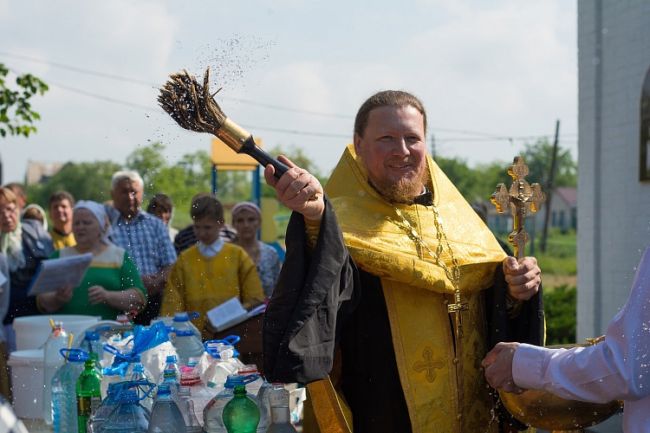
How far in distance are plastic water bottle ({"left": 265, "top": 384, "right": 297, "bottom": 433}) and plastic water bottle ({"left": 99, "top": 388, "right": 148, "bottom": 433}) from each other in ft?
1.27

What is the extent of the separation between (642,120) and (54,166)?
256 ft

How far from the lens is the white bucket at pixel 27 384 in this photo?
3359 mm

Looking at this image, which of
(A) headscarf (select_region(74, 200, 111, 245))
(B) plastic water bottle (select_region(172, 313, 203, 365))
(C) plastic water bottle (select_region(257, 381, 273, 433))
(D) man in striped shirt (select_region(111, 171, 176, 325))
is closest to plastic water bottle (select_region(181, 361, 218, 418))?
(C) plastic water bottle (select_region(257, 381, 273, 433))

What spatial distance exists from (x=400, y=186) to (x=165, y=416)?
1.12 m

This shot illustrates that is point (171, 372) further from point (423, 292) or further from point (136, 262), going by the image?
point (136, 262)

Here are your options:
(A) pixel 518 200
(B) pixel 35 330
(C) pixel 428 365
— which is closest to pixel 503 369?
(C) pixel 428 365

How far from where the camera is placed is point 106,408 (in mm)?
2510

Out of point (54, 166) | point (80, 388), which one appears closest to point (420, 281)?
point (80, 388)

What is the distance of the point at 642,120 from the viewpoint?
6641 mm

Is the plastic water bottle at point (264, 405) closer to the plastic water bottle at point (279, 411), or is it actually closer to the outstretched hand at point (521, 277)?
the plastic water bottle at point (279, 411)

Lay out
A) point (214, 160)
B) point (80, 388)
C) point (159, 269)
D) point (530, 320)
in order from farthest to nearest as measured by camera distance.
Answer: point (214, 160) < point (159, 269) < point (530, 320) < point (80, 388)

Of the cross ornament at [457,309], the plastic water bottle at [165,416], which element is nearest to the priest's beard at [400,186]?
the cross ornament at [457,309]

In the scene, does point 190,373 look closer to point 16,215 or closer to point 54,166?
point 16,215

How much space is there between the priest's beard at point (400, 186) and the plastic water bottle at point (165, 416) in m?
1.03
